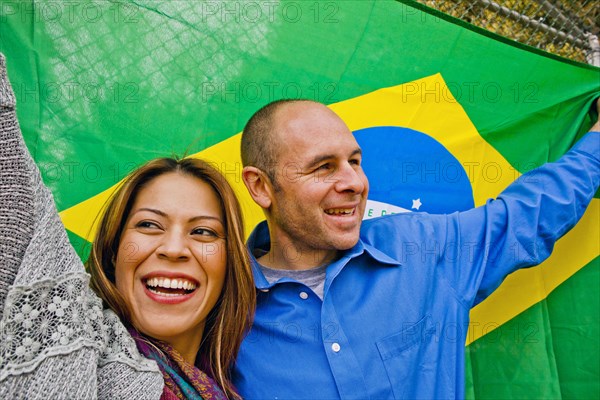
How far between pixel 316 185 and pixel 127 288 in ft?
2.19

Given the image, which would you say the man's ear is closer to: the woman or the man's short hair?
the man's short hair

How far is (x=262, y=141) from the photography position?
1.96 meters

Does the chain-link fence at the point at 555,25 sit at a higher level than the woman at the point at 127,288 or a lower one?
higher

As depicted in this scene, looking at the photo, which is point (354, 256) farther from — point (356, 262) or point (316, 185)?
point (316, 185)

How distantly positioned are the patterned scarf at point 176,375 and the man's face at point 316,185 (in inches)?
22.7

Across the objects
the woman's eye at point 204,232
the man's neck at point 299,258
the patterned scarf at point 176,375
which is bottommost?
the patterned scarf at point 176,375

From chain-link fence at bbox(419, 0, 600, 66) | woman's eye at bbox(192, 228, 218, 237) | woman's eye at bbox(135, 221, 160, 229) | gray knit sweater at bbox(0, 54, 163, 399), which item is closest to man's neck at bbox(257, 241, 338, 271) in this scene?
woman's eye at bbox(192, 228, 218, 237)

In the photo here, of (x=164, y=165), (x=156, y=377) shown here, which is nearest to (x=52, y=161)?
(x=164, y=165)

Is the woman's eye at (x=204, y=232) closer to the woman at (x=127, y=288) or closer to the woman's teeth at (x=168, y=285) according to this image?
the woman at (x=127, y=288)

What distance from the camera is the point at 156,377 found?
4.01 ft

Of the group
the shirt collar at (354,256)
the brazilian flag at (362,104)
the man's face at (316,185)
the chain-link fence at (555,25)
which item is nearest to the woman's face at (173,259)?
the shirt collar at (354,256)

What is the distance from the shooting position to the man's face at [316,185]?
5.84 ft

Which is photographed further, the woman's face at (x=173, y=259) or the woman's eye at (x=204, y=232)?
the woman's eye at (x=204, y=232)

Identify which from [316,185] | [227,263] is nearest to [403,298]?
[316,185]
